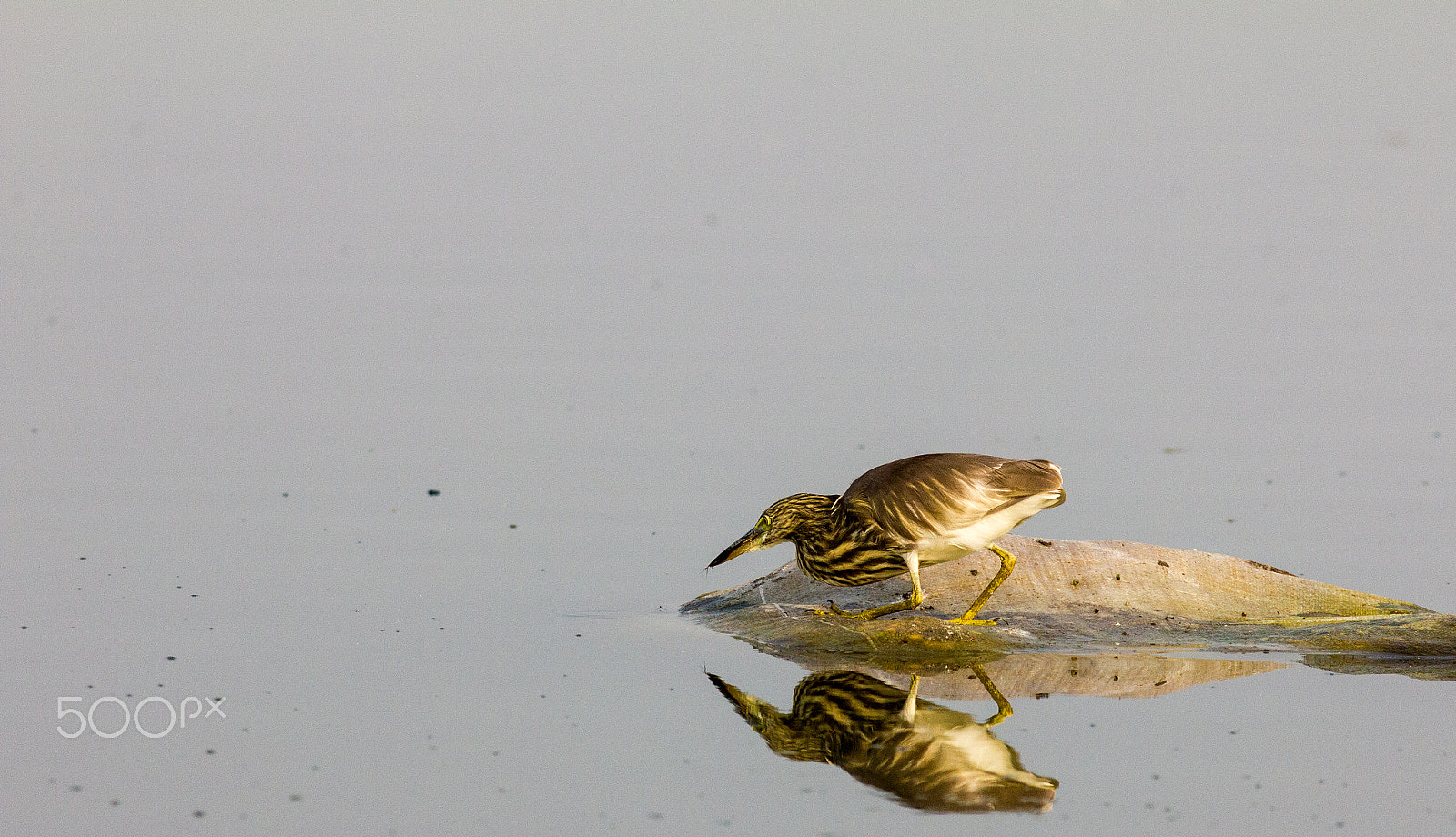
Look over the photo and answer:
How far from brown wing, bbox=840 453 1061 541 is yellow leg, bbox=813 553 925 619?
27 cm

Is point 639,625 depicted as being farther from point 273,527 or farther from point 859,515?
point 273,527

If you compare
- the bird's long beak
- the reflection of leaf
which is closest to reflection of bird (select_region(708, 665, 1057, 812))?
the reflection of leaf

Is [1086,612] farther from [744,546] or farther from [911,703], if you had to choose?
[744,546]

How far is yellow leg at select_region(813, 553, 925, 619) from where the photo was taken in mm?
10055

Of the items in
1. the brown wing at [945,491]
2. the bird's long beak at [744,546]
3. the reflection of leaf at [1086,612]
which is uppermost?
the brown wing at [945,491]

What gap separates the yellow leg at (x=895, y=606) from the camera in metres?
10.1

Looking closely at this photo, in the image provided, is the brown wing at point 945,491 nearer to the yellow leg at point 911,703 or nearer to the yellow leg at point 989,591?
the yellow leg at point 989,591

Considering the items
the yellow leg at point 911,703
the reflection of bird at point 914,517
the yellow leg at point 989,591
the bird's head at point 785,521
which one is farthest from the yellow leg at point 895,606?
the yellow leg at point 911,703

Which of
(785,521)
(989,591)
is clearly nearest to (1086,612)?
(989,591)

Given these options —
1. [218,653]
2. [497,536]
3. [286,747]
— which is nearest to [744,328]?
[497,536]
